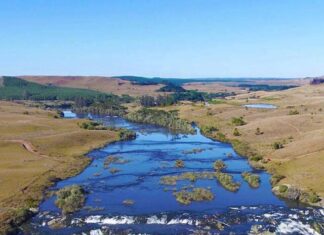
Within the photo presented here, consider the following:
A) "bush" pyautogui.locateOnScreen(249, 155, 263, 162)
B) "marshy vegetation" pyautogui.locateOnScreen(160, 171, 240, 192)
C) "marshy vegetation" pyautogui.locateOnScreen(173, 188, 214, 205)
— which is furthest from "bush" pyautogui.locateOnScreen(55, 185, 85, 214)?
"bush" pyautogui.locateOnScreen(249, 155, 263, 162)

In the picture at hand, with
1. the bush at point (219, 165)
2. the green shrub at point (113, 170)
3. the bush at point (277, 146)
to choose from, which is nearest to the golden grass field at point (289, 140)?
the bush at point (277, 146)

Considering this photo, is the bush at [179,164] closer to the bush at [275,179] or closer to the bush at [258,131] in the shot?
the bush at [275,179]

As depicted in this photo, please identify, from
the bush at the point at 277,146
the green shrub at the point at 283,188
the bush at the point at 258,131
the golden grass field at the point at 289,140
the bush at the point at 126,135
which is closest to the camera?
the green shrub at the point at 283,188

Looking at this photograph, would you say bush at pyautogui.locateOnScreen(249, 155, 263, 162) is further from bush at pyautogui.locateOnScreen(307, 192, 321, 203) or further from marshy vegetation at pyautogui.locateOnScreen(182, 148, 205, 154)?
bush at pyautogui.locateOnScreen(307, 192, 321, 203)

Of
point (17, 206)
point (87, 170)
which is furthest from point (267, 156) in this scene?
point (17, 206)

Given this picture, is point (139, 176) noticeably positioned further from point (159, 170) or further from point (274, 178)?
point (274, 178)

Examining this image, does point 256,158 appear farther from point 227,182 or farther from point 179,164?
point 227,182

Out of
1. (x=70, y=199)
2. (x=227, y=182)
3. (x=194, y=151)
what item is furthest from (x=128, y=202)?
(x=194, y=151)
